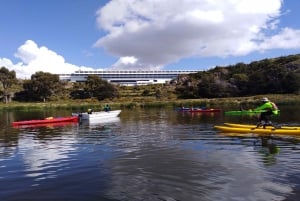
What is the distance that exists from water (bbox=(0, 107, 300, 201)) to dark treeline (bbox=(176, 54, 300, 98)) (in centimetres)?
9274

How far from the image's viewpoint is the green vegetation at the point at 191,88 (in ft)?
377

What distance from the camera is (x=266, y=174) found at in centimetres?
1552

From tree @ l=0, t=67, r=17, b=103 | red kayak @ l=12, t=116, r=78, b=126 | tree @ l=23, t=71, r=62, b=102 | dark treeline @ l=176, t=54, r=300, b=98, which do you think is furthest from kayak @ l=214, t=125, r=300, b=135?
tree @ l=0, t=67, r=17, b=103

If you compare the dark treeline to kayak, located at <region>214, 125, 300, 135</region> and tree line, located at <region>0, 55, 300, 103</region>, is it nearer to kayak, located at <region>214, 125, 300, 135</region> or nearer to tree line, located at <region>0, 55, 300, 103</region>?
tree line, located at <region>0, 55, 300, 103</region>

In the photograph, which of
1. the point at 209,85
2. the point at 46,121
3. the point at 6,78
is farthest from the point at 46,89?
the point at 46,121

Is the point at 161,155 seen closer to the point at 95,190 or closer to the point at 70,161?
the point at 70,161

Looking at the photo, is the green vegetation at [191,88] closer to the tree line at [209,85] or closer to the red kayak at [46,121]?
the tree line at [209,85]

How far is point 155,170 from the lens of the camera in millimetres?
16953

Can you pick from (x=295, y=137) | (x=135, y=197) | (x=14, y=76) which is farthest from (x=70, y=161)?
(x=14, y=76)

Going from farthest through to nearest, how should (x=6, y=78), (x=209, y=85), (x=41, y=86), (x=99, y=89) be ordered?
1. (x=6, y=78)
2. (x=99, y=89)
3. (x=41, y=86)
4. (x=209, y=85)

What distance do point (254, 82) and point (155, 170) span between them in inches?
4167

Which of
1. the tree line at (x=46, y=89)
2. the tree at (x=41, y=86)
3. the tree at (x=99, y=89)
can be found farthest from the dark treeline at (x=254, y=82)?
the tree at (x=41, y=86)

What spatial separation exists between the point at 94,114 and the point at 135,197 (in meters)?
36.9

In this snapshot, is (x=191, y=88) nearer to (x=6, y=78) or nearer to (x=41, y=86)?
(x=41, y=86)
